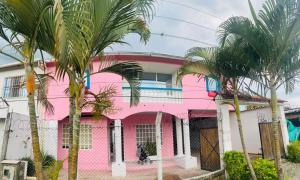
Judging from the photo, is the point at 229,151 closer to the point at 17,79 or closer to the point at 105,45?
the point at 105,45

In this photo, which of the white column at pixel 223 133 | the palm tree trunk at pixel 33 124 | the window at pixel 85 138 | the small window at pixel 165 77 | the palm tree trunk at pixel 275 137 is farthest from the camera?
the small window at pixel 165 77

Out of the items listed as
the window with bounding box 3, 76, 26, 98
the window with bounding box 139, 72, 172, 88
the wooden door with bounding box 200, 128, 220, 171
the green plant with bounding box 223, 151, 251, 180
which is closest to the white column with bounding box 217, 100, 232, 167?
the green plant with bounding box 223, 151, 251, 180

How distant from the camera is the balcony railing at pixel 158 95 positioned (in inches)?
618

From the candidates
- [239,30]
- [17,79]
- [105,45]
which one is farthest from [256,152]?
[17,79]

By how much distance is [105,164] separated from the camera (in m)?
16.2

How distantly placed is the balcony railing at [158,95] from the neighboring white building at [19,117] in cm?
437

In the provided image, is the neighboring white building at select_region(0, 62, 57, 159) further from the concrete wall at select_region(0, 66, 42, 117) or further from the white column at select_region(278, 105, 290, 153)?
the white column at select_region(278, 105, 290, 153)

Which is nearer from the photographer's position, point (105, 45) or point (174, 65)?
point (105, 45)

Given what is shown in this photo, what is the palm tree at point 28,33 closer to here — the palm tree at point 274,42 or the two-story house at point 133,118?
the palm tree at point 274,42

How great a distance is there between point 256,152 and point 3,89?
52.5ft

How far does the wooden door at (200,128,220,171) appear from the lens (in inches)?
452

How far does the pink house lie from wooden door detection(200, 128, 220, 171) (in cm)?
312

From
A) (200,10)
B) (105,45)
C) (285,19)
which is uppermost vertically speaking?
(200,10)

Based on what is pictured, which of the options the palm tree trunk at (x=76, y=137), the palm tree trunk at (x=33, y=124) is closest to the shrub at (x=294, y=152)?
the palm tree trunk at (x=76, y=137)
